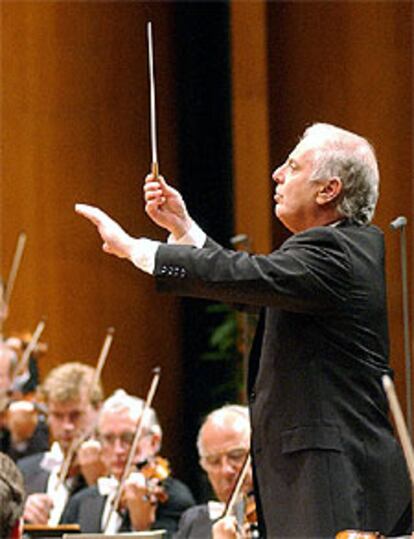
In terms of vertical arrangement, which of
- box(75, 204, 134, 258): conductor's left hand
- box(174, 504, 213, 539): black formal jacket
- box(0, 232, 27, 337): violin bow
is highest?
box(0, 232, 27, 337): violin bow

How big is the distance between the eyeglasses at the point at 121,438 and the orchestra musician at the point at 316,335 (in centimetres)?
205

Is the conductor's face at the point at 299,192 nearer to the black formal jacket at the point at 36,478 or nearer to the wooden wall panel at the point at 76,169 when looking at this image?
the black formal jacket at the point at 36,478

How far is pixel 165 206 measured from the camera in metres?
2.77

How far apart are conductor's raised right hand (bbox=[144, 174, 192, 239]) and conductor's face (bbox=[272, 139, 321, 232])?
219mm

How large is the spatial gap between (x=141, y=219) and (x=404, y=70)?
1891 millimetres

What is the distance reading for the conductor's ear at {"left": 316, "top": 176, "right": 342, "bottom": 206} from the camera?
268cm

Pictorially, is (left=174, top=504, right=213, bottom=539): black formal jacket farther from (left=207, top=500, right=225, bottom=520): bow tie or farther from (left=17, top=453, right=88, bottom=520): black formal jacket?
(left=17, top=453, right=88, bottom=520): black formal jacket

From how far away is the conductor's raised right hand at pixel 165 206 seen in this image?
8.93 ft

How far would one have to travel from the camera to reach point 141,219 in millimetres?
7387

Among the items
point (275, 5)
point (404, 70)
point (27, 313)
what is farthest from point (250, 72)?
point (27, 313)

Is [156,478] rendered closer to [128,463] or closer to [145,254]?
[128,463]

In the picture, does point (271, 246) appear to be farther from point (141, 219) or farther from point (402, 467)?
point (402, 467)

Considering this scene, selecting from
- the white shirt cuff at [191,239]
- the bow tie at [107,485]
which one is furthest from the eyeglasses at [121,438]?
the white shirt cuff at [191,239]

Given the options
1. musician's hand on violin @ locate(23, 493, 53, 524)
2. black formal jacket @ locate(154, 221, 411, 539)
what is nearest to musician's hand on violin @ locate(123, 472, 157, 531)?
musician's hand on violin @ locate(23, 493, 53, 524)
